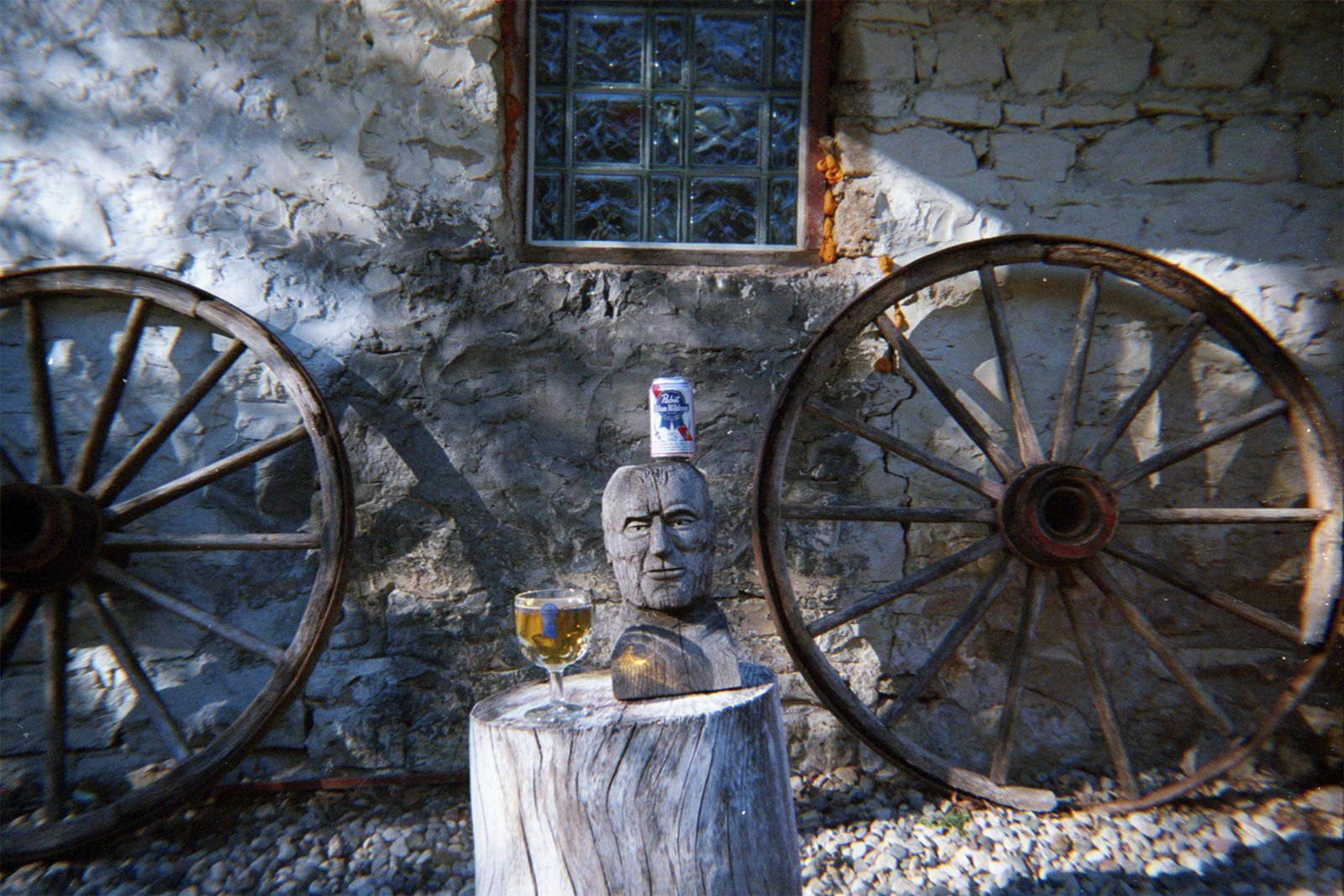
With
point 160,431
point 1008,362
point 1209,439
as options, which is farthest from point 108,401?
point 1209,439

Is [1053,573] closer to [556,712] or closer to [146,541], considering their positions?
[556,712]

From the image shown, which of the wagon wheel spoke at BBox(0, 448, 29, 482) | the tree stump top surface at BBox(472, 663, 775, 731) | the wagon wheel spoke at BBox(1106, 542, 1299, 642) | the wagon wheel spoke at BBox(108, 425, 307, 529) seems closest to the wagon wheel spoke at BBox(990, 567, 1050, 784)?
the wagon wheel spoke at BBox(1106, 542, 1299, 642)

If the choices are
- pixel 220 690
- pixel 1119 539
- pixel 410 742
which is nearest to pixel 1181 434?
pixel 1119 539

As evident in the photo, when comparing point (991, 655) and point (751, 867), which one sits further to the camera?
point (991, 655)

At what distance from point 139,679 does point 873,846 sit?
2029 mm

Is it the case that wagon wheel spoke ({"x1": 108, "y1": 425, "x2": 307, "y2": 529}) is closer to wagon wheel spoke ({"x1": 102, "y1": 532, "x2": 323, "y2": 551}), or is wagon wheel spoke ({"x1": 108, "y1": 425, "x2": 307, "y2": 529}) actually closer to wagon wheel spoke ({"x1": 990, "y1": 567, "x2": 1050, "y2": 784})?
wagon wheel spoke ({"x1": 102, "y1": 532, "x2": 323, "y2": 551})

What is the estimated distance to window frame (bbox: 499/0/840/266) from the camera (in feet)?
8.69

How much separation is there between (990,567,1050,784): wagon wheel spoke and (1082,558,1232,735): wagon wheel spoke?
0.48 feet

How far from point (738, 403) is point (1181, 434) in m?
1.38

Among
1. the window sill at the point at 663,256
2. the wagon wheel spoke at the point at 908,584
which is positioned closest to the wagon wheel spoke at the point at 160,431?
the window sill at the point at 663,256

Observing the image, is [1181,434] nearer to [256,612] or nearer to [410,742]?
[410,742]

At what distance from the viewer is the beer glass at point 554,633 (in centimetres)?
161

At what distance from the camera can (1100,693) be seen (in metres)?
2.37

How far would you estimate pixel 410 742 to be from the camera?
2.50 meters
